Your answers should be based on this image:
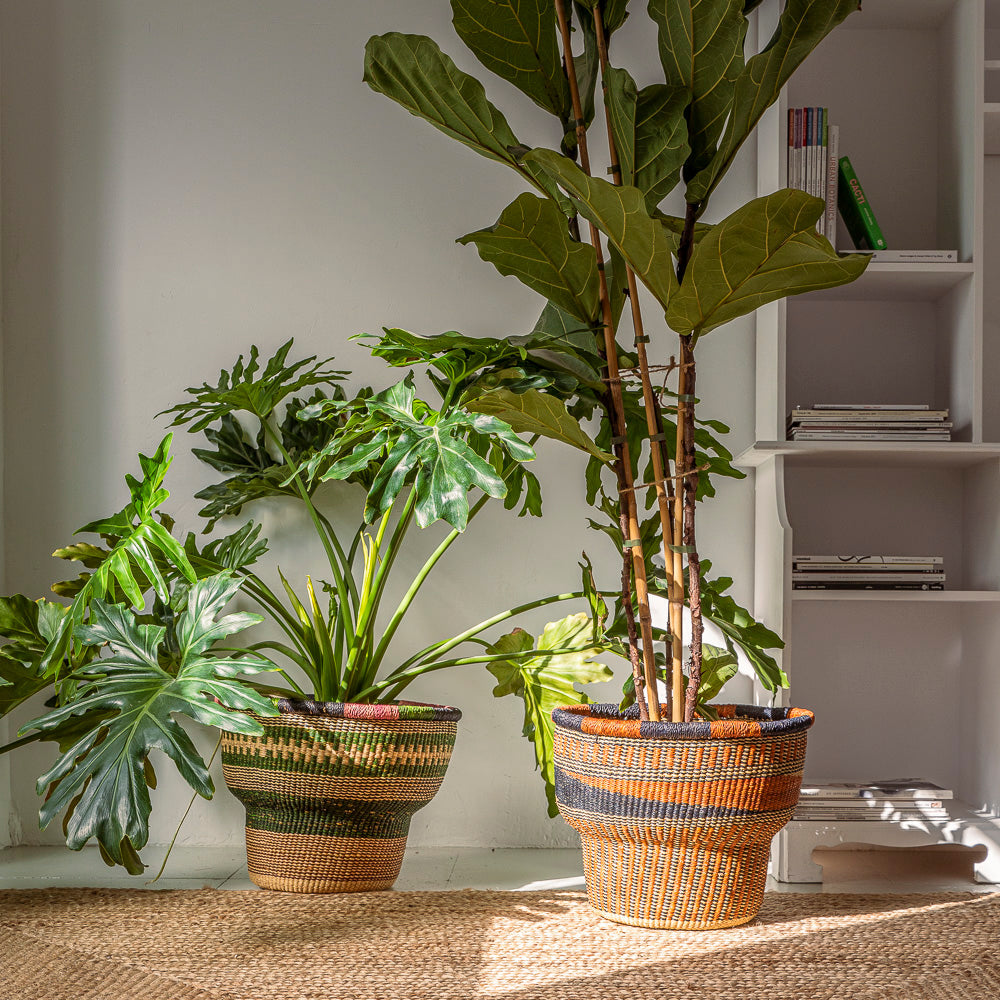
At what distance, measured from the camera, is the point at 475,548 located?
2.17m

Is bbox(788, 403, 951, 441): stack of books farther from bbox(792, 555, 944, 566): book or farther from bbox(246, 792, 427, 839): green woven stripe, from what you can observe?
bbox(246, 792, 427, 839): green woven stripe

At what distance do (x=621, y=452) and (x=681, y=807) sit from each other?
53 cm

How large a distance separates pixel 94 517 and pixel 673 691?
1.36 metres

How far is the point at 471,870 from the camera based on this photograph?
6.32 ft

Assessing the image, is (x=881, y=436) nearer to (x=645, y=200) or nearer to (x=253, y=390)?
(x=645, y=200)

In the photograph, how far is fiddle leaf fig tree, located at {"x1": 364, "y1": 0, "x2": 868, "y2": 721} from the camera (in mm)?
1348

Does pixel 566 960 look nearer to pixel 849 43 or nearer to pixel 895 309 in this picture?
pixel 895 309

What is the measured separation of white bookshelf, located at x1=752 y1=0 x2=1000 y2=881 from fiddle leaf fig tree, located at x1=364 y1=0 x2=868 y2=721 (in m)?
0.51

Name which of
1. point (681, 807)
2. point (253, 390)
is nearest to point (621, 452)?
point (681, 807)

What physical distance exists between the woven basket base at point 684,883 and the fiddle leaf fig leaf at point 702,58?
39.2 inches

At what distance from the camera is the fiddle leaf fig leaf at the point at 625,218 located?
1.27 m

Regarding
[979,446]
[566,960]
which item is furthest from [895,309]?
[566,960]

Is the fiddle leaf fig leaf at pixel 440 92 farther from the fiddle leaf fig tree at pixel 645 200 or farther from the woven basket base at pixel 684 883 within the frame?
the woven basket base at pixel 684 883

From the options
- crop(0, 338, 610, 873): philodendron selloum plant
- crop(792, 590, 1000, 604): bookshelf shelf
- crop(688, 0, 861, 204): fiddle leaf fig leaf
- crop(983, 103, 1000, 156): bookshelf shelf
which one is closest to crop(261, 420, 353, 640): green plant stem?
crop(0, 338, 610, 873): philodendron selloum plant
